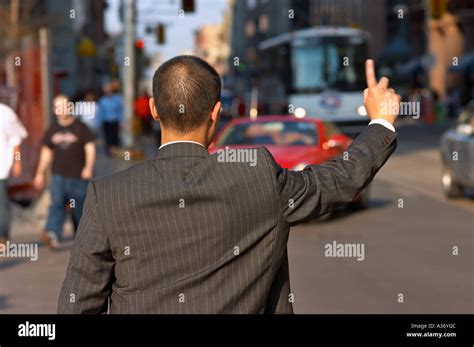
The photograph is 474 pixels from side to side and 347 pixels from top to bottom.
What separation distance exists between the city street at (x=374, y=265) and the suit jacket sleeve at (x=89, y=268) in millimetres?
5815

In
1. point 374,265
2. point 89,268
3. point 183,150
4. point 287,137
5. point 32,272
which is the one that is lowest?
point 374,265

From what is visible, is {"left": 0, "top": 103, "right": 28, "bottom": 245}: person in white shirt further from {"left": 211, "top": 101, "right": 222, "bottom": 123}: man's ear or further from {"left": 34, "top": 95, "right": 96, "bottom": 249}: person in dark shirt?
{"left": 211, "top": 101, "right": 222, "bottom": 123}: man's ear

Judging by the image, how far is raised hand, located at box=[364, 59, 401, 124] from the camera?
10.4 feet

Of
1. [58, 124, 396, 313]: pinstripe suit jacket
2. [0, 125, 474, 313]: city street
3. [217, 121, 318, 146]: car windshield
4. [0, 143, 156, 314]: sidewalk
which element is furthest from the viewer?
[217, 121, 318, 146]: car windshield

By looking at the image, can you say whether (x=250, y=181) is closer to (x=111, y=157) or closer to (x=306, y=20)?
(x=111, y=157)

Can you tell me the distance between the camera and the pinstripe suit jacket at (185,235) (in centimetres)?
296

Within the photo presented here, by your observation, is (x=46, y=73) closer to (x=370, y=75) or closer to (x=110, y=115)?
(x=110, y=115)

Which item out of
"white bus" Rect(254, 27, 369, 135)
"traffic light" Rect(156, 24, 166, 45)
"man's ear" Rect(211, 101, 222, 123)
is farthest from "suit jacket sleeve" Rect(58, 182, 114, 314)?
"traffic light" Rect(156, 24, 166, 45)

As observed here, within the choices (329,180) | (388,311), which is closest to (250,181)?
(329,180)

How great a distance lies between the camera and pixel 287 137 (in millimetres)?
16516

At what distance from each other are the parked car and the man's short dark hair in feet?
46.6

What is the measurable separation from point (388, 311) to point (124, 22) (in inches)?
951

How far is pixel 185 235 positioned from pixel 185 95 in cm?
38

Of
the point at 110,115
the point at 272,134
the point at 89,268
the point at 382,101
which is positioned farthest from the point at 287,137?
the point at 110,115
